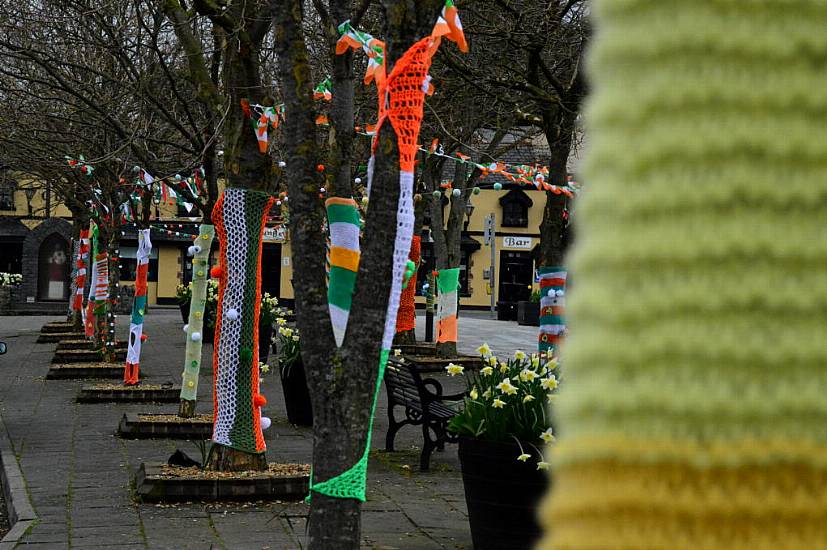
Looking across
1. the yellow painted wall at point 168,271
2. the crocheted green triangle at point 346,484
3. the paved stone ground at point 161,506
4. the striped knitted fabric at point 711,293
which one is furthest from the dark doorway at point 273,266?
the striped knitted fabric at point 711,293

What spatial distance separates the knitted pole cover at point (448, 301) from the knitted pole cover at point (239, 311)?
1079 centimetres

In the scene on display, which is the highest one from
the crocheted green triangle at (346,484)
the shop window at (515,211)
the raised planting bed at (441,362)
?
the shop window at (515,211)

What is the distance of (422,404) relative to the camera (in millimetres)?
9656

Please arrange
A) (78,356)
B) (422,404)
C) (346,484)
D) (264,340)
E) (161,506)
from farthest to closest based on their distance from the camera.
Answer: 1. (264,340)
2. (78,356)
3. (422,404)
4. (161,506)
5. (346,484)

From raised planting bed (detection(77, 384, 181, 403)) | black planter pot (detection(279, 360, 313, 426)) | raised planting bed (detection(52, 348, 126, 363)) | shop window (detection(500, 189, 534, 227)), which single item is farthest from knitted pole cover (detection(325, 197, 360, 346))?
shop window (detection(500, 189, 534, 227))

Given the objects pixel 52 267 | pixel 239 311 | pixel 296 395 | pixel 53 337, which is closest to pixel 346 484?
pixel 239 311

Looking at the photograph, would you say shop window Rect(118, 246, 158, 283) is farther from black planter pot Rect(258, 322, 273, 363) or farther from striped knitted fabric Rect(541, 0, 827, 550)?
striped knitted fabric Rect(541, 0, 827, 550)

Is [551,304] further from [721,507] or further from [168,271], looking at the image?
[168,271]

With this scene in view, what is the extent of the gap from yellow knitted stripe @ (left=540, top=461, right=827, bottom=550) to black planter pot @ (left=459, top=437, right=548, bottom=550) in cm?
508

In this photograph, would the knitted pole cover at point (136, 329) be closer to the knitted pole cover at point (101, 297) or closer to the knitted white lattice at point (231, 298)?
the knitted pole cover at point (101, 297)

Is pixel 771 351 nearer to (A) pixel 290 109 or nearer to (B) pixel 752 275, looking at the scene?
(B) pixel 752 275

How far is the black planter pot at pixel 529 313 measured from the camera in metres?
35.8

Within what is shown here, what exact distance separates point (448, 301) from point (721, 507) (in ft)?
60.7

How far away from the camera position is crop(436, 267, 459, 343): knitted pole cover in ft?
63.4
